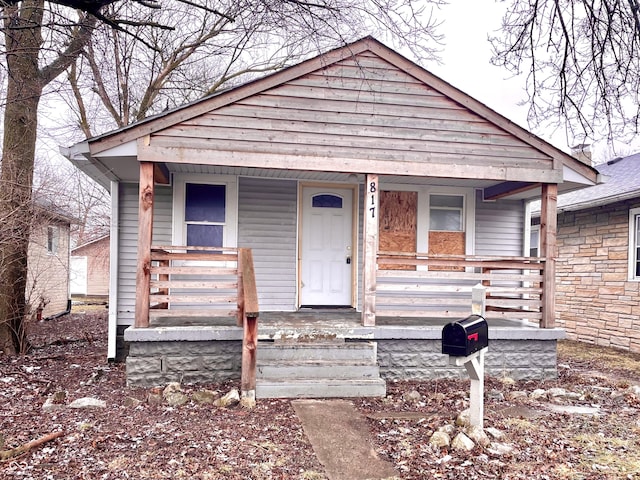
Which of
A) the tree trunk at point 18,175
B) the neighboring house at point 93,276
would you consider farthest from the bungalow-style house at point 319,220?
the neighboring house at point 93,276

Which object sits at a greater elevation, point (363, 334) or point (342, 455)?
point (363, 334)

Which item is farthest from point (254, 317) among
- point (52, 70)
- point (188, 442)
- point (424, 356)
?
point (52, 70)

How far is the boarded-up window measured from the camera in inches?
329

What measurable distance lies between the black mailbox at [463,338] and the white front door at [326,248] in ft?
13.2

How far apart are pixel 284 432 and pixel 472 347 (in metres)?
1.82

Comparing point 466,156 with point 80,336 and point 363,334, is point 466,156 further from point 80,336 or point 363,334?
point 80,336

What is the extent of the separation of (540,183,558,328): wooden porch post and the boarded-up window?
5.69 ft

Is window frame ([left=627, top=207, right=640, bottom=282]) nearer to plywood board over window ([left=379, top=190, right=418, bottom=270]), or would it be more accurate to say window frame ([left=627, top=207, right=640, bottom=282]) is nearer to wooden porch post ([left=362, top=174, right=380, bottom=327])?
plywood board over window ([left=379, top=190, right=418, bottom=270])

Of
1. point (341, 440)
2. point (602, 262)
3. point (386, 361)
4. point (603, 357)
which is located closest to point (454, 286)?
point (386, 361)

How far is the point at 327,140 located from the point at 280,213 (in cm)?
189

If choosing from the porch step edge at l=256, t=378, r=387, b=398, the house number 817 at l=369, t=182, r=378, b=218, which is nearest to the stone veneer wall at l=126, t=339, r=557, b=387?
the porch step edge at l=256, t=378, r=387, b=398

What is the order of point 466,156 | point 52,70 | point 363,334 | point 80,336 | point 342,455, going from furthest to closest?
point 80,336
point 52,70
point 466,156
point 363,334
point 342,455

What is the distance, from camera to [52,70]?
882 centimetres

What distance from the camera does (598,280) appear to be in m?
10.5
